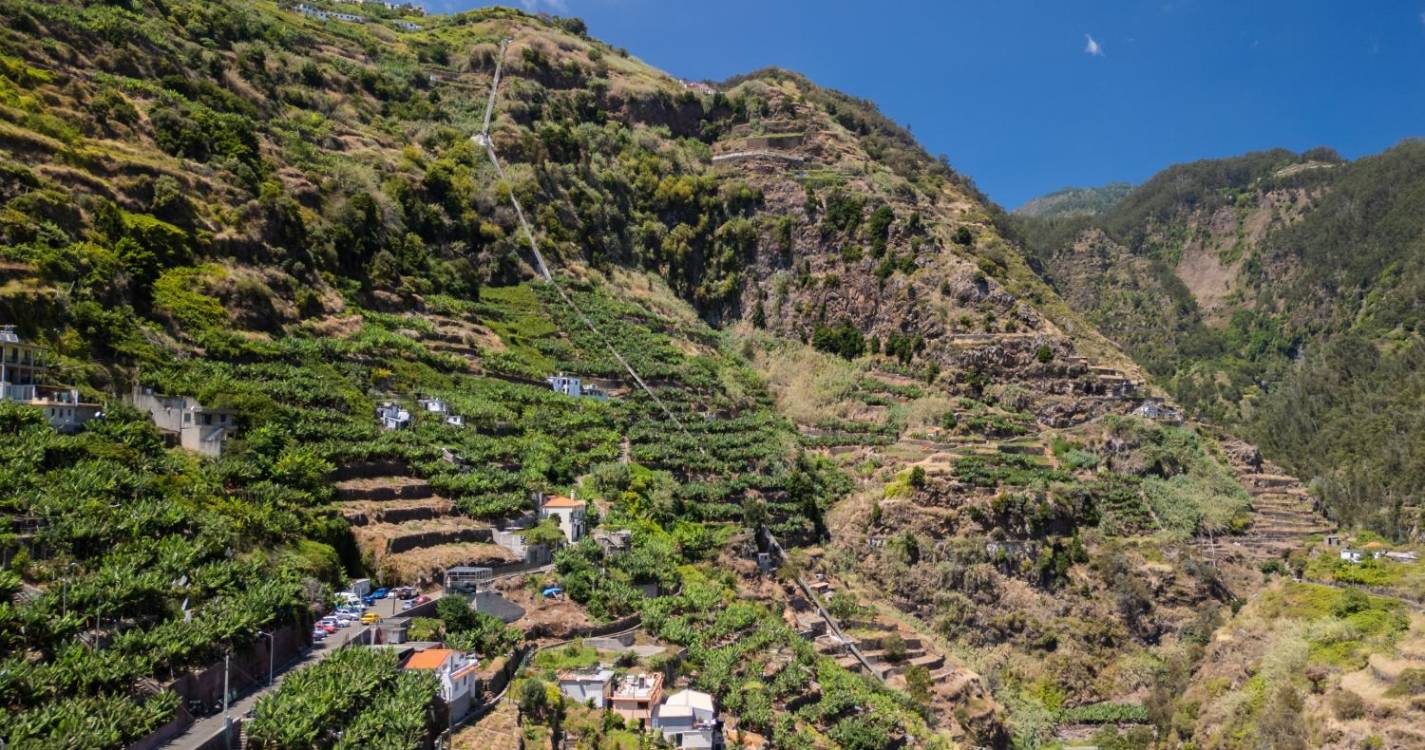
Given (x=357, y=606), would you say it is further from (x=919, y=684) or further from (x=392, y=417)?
(x=919, y=684)

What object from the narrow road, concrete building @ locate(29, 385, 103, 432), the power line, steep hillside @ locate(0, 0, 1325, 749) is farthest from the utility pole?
the power line

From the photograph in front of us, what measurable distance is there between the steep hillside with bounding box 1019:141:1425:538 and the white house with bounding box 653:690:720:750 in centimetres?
5501

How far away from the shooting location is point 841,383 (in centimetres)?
5303

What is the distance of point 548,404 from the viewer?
133 ft

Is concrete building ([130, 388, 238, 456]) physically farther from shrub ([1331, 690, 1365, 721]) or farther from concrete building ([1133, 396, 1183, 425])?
concrete building ([1133, 396, 1183, 425])

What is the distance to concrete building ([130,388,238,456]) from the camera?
2605 cm

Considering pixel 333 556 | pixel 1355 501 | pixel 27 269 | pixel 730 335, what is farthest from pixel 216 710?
pixel 1355 501

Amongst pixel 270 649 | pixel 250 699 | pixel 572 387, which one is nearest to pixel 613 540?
pixel 572 387

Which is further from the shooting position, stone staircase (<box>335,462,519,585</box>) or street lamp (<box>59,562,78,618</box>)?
stone staircase (<box>335,462,519,585</box>)

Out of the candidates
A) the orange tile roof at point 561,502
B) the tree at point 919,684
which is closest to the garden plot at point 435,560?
the orange tile roof at point 561,502

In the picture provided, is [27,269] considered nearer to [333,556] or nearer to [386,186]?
[333,556]

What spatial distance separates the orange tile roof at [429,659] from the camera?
64.6 feet

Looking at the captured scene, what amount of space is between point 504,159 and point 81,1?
2324 centimetres

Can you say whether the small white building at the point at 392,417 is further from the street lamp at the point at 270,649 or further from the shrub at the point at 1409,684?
the shrub at the point at 1409,684
